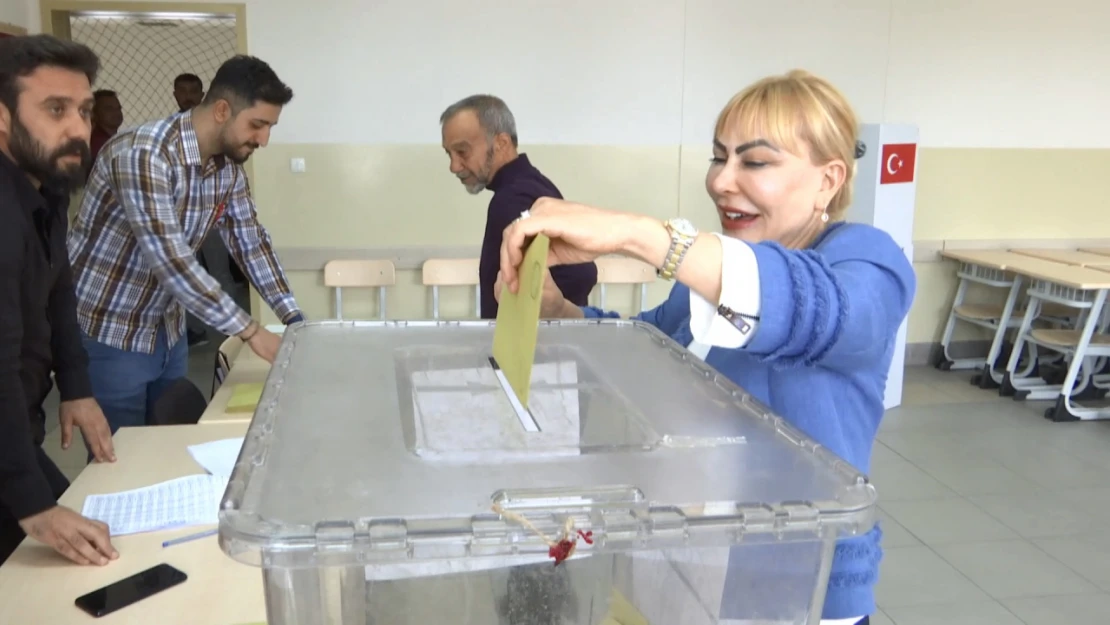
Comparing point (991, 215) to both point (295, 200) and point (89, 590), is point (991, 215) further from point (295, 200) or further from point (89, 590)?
point (89, 590)

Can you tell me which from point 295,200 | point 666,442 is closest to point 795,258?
point 666,442

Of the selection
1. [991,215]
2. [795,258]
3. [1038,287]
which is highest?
[795,258]

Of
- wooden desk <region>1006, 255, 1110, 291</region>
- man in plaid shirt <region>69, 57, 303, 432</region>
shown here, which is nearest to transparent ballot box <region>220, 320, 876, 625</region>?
man in plaid shirt <region>69, 57, 303, 432</region>

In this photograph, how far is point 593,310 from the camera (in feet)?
4.43

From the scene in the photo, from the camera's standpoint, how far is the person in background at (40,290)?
4.25 ft

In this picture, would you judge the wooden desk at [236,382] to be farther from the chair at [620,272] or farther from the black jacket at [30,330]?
the chair at [620,272]

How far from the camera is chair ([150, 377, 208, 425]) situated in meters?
2.15

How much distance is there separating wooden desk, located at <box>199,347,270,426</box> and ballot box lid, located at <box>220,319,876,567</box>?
1126 millimetres

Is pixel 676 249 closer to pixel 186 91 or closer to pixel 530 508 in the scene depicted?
pixel 530 508

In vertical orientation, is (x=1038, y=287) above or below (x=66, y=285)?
below

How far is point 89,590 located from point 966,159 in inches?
206

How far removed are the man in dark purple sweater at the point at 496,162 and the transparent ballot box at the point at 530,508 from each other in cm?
170

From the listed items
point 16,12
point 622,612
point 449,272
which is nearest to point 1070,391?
point 449,272

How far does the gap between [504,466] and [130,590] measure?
88cm
